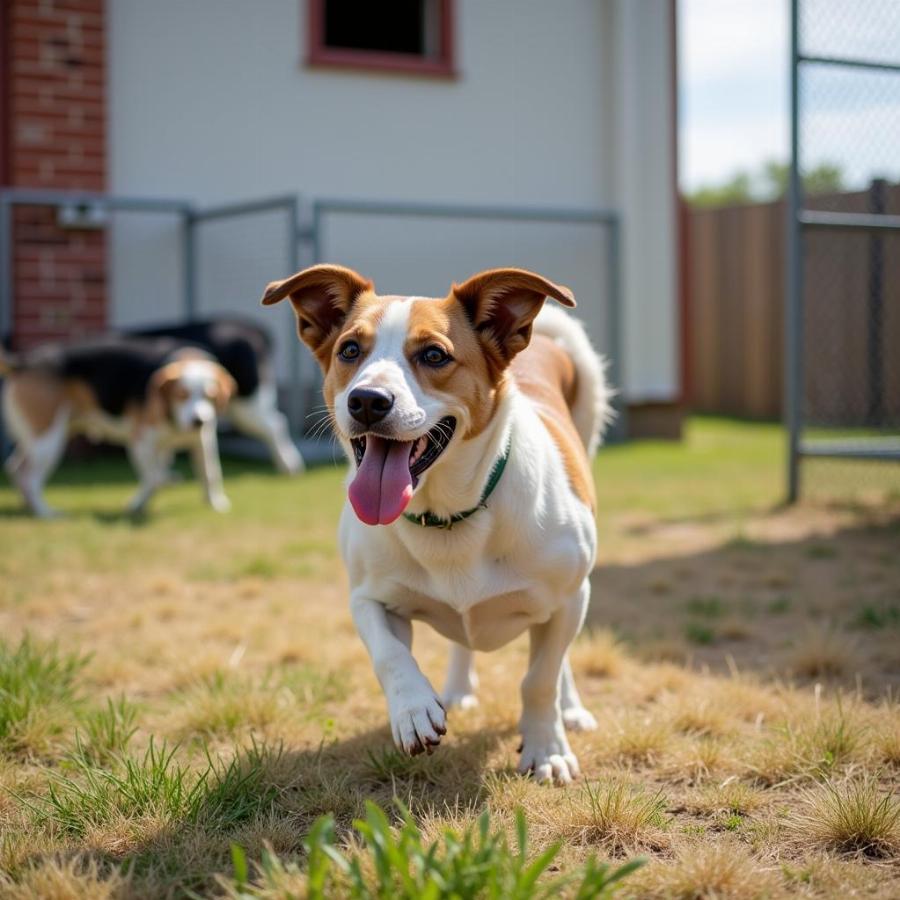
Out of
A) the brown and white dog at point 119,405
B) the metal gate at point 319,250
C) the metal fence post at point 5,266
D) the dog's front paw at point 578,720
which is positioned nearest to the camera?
the dog's front paw at point 578,720

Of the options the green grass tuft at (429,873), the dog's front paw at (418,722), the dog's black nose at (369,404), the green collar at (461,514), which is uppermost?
the dog's black nose at (369,404)

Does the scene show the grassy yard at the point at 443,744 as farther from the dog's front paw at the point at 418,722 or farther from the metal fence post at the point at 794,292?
the metal fence post at the point at 794,292

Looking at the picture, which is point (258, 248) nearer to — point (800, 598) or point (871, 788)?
point (800, 598)

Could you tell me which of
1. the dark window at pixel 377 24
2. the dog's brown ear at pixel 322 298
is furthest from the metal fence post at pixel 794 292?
the dark window at pixel 377 24

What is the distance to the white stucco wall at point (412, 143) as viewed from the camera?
10.9 meters

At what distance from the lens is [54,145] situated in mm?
10375

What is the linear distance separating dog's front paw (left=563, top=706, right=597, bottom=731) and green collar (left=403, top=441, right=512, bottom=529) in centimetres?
91

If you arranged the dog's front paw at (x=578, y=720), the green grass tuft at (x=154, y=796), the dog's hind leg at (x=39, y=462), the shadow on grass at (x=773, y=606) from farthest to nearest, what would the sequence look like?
the dog's hind leg at (x=39, y=462)
the shadow on grass at (x=773, y=606)
the dog's front paw at (x=578, y=720)
the green grass tuft at (x=154, y=796)

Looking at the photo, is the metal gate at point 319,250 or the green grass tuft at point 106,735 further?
the metal gate at point 319,250

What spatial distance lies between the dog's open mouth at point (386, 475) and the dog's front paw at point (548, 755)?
0.85 meters

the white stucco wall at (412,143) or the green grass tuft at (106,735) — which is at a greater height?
the white stucco wall at (412,143)

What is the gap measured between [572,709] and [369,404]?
56.6 inches

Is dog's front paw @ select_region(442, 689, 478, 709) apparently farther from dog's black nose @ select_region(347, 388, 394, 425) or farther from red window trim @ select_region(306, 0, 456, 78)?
red window trim @ select_region(306, 0, 456, 78)

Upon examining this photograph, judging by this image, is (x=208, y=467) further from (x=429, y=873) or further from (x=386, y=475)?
(x=429, y=873)
